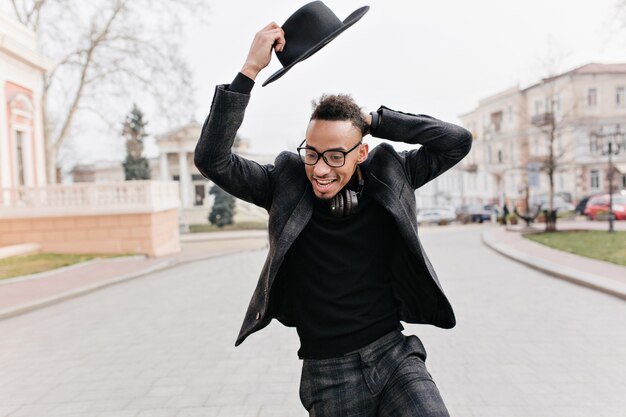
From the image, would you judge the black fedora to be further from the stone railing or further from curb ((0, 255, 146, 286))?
the stone railing

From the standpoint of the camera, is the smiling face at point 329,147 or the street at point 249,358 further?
the street at point 249,358

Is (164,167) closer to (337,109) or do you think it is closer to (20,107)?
(20,107)

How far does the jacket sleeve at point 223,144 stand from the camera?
7.23ft

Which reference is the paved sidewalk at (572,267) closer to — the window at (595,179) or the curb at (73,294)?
the curb at (73,294)

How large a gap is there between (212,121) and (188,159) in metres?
66.3

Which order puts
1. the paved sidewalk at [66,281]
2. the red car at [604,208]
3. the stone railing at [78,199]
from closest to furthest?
the paved sidewalk at [66,281] < the stone railing at [78,199] < the red car at [604,208]

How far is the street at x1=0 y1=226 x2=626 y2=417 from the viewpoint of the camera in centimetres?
478

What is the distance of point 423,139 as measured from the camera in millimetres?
2508

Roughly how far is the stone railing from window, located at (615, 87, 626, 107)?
4174 cm

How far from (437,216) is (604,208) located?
1393 cm

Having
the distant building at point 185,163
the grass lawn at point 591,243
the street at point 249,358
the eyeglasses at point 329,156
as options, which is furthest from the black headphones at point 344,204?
the distant building at point 185,163

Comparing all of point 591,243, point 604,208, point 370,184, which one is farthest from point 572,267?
point 604,208

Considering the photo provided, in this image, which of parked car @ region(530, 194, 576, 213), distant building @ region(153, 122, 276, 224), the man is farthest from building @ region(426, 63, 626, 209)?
the man

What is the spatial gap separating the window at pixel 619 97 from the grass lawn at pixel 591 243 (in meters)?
30.6
